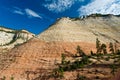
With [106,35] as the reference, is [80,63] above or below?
below

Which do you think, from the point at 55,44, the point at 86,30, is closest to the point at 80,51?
the point at 55,44

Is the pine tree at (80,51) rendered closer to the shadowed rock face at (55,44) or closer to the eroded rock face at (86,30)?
the shadowed rock face at (55,44)

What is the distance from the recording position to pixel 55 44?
302ft

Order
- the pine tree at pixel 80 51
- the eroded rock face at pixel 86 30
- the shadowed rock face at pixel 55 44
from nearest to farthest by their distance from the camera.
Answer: the shadowed rock face at pixel 55 44 → the pine tree at pixel 80 51 → the eroded rock face at pixel 86 30

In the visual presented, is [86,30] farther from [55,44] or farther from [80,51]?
[80,51]

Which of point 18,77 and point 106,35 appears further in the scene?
point 106,35

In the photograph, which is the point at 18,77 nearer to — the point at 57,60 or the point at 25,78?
the point at 25,78

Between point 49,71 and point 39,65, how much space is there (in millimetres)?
9234

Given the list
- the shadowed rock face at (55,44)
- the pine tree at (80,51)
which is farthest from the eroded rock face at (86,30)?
the pine tree at (80,51)

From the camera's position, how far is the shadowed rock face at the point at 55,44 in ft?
244

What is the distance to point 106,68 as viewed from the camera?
5531 centimetres

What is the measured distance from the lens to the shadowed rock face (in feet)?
244

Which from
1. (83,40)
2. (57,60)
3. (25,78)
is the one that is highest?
(83,40)

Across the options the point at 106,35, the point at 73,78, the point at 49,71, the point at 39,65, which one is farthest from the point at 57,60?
the point at 106,35
